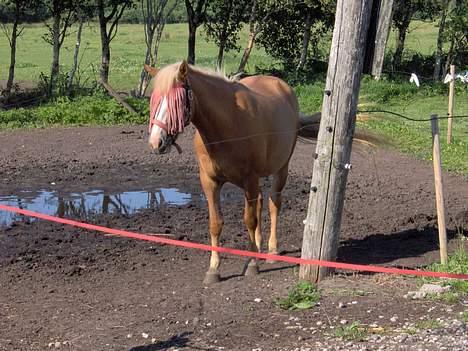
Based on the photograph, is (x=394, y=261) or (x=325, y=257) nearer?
(x=325, y=257)

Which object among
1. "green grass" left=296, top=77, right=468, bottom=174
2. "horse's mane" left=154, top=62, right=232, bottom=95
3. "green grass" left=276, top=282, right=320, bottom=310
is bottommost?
"green grass" left=276, top=282, right=320, bottom=310

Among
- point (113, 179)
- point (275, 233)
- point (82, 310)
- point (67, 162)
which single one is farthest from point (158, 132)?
point (67, 162)

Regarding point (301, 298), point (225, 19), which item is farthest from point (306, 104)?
point (301, 298)

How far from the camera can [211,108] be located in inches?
267

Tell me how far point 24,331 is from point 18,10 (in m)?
15.8

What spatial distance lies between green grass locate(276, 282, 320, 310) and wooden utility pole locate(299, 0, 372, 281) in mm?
310

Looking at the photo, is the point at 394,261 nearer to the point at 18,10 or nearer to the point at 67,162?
the point at 67,162

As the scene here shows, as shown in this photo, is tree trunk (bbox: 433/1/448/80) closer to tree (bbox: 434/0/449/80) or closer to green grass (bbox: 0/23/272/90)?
tree (bbox: 434/0/449/80)

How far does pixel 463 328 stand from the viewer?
534 centimetres

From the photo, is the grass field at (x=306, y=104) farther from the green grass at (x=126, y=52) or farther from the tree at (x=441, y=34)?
the tree at (x=441, y=34)

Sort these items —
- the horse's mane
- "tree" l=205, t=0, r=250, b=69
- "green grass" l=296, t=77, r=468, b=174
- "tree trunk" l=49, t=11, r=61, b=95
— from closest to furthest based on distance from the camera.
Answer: the horse's mane, "green grass" l=296, t=77, r=468, b=174, "tree trunk" l=49, t=11, r=61, b=95, "tree" l=205, t=0, r=250, b=69

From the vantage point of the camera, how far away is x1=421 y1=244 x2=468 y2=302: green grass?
609cm

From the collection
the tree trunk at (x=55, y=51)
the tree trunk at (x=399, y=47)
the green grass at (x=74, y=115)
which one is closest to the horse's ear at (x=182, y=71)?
the green grass at (x=74, y=115)

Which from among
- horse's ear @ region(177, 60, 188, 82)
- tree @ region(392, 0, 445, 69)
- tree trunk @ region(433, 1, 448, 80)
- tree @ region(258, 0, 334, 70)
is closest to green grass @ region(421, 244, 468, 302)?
horse's ear @ region(177, 60, 188, 82)
